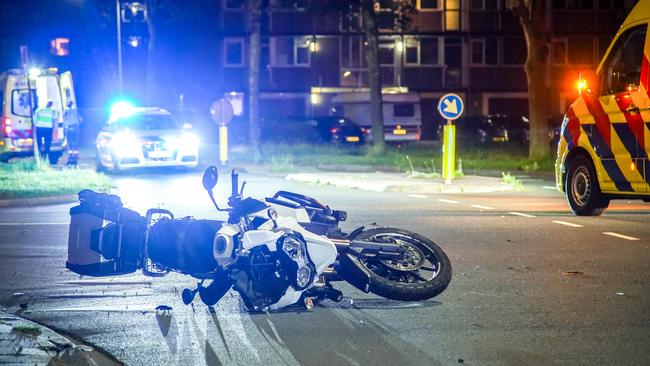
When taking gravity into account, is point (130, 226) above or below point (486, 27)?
below

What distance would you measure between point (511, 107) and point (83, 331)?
2296 inches

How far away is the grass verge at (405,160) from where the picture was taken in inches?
1217

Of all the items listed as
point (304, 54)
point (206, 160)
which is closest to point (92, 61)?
point (304, 54)

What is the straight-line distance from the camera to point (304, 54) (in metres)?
63.2

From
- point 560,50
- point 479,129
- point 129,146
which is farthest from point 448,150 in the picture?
point 560,50

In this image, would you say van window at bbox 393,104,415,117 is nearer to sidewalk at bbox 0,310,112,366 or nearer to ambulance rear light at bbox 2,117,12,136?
ambulance rear light at bbox 2,117,12,136

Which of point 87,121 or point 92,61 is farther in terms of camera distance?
point 92,61

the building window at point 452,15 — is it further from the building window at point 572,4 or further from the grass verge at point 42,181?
the grass verge at point 42,181

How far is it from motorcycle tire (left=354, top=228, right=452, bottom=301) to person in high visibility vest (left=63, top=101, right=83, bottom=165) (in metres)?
24.9

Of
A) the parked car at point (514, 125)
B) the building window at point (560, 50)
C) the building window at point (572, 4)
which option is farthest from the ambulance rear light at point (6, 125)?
the building window at point (572, 4)

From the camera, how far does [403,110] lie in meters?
56.9

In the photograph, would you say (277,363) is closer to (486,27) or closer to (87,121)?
(486,27)

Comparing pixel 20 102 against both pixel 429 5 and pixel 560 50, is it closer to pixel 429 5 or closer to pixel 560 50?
pixel 429 5

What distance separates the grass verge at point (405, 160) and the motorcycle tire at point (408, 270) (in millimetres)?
17795
